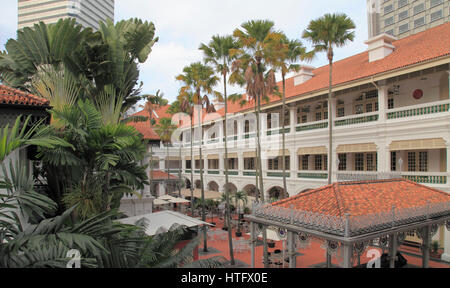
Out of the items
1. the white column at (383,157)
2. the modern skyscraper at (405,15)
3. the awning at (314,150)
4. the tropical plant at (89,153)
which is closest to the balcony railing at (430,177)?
the white column at (383,157)

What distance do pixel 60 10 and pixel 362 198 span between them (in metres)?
73.3

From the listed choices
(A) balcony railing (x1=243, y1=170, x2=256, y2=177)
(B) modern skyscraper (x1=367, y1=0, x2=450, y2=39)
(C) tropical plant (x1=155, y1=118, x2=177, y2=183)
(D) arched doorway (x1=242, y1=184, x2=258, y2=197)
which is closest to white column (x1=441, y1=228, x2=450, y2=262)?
(A) balcony railing (x1=243, y1=170, x2=256, y2=177)

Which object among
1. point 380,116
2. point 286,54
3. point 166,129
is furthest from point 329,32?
point 166,129

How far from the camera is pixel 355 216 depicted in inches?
331

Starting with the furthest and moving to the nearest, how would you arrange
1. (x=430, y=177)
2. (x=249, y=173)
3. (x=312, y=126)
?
(x=249, y=173) < (x=312, y=126) < (x=430, y=177)

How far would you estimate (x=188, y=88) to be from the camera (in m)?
23.7

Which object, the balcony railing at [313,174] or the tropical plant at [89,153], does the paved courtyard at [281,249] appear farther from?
the tropical plant at [89,153]

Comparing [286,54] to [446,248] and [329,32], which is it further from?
[446,248]

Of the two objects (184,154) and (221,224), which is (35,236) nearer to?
(221,224)

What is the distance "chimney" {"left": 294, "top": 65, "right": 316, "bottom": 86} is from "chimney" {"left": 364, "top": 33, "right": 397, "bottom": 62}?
19.0 ft

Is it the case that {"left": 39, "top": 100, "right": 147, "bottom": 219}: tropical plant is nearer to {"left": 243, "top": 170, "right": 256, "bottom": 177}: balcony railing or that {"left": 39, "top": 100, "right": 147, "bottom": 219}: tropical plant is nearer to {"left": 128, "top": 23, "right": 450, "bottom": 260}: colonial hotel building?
{"left": 128, "top": 23, "right": 450, "bottom": 260}: colonial hotel building

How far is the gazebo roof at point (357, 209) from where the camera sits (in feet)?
27.9
